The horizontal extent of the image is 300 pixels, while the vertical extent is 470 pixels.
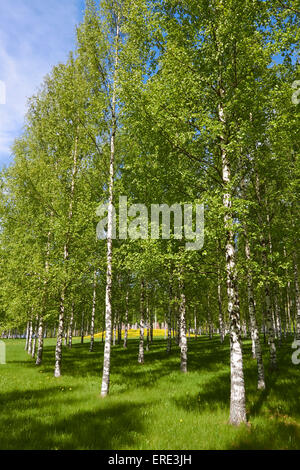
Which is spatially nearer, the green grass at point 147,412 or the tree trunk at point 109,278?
the green grass at point 147,412

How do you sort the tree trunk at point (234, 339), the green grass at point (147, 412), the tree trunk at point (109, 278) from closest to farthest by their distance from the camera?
the green grass at point (147, 412) → the tree trunk at point (234, 339) → the tree trunk at point (109, 278)

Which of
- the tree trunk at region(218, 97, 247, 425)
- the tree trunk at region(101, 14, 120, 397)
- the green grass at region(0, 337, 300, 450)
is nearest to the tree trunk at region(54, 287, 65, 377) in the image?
the green grass at region(0, 337, 300, 450)

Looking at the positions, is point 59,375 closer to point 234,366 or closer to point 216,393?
point 216,393

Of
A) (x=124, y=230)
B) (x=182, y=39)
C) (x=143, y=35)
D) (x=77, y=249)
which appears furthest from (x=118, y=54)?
(x=77, y=249)

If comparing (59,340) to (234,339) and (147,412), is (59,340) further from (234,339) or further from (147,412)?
(234,339)

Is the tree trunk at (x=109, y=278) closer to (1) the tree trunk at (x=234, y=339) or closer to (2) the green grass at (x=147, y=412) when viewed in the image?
(2) the green grass at (x=147, y=412)

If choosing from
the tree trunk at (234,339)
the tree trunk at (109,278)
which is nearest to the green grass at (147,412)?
the tree trunk at (234,339)

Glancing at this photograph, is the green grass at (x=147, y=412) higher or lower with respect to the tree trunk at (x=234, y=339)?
lower

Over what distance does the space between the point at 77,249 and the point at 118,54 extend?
11923mm

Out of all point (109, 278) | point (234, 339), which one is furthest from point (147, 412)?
point (109, 278)

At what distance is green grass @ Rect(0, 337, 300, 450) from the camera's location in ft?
23.4

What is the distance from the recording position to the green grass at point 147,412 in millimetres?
7121

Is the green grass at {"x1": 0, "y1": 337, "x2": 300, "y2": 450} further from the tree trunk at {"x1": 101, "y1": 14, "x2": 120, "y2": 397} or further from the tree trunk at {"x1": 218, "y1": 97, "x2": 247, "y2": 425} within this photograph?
the tree trunk at {"x1": 101, "y1": 14, "x2": 120, "y2": 397}
